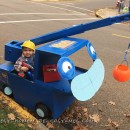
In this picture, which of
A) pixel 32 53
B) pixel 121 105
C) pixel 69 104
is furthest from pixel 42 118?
pixel 121 105

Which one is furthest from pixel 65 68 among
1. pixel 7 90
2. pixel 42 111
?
pixel 7 90

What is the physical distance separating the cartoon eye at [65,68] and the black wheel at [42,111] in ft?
2.96

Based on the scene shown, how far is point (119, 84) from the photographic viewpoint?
6.60 m

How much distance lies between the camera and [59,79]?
4664 millimetres

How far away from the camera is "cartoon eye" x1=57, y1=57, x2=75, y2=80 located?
154 inches

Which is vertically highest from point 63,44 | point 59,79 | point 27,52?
point 63,44

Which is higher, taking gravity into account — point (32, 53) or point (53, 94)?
point (32, 53)

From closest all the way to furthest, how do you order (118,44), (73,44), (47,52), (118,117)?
(47,52)
(73,44)
(118,117)
(118,44)

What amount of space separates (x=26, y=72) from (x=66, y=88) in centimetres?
82

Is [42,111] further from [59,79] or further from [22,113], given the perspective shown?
[59,79]

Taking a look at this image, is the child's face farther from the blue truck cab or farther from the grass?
the grass

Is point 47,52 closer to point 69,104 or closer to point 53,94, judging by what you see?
point 53,94

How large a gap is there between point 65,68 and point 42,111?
1.10 m

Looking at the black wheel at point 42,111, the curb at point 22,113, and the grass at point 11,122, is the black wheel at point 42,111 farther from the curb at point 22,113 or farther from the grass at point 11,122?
the grass at point 11,122
